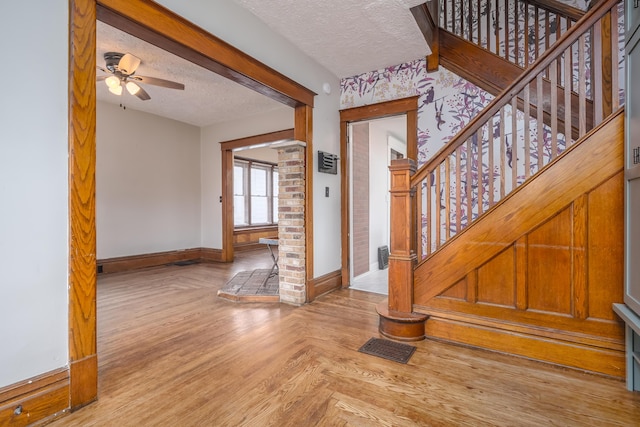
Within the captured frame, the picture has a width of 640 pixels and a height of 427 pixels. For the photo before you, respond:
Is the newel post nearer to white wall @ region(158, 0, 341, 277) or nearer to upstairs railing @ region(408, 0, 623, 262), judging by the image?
upstairs railing @ region(408, 0, 623, 262)

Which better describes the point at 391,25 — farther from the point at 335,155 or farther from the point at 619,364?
the point at 619,364

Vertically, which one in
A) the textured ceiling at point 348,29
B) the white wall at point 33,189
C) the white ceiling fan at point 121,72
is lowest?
the white wall at point 33,189

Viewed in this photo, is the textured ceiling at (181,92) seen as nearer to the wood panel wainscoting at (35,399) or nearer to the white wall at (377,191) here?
the white wall at (377,191)

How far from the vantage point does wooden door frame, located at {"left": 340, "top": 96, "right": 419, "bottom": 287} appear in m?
3.61

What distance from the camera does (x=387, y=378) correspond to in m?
1.93

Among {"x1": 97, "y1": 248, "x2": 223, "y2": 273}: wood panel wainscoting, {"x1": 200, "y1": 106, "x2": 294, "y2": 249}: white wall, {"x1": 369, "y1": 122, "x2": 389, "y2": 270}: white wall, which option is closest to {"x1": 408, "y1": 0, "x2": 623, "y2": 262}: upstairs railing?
{"x1": 369, "y1": 122, "x2": 389, "y2": 270}: white wall

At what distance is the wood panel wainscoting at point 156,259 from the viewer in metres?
5.01

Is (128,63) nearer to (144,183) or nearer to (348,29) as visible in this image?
(348,29)

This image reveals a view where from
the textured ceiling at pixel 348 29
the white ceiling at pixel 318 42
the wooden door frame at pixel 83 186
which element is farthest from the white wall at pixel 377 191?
the wooden door frame at pixel 83 186

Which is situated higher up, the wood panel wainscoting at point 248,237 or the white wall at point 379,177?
the white wall at point 379,177

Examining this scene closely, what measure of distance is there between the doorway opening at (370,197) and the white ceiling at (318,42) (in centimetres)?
81

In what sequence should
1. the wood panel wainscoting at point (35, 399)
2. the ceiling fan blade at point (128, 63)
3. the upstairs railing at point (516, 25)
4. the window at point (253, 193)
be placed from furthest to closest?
the window at point (253, 193) → the ceiling fan blade at point (128, 63) → the upstairs railing at point (516, 25) → the wood panel wainscoting at point (35, 399)

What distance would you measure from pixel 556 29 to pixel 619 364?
271 centimetres

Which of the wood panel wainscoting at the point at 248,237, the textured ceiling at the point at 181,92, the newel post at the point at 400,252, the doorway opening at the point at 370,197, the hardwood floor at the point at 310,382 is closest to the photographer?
the hardwood floor at the point at 310,382
